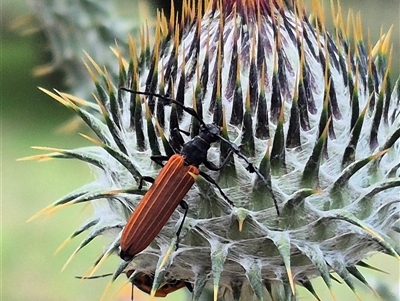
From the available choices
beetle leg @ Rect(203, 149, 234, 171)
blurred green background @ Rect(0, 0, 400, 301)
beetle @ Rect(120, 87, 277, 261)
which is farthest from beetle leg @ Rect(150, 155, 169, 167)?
blurred green background @ Rect(0, 0, 400, 301)

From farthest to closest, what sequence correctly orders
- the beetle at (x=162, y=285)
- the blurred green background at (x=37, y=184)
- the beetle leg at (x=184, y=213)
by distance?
the blurred green background at (x=37, y=184)
the beetle at (x=162, y=285)
the beetle leg at (x=184, y=213)

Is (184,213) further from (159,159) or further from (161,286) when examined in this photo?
(161,286)

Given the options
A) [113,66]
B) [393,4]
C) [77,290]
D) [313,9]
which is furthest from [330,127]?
[393,4]

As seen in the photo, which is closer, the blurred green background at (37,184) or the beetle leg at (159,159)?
the beetle leg at (159,159)

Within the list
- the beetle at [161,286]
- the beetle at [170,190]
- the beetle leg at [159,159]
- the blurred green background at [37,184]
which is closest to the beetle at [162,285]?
the beetle at [161,286]

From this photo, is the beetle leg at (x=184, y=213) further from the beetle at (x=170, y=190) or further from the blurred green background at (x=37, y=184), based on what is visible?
the blurred green background at (x=37, y=184)

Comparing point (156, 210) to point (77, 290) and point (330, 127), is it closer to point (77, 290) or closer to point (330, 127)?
point (330, 127)
